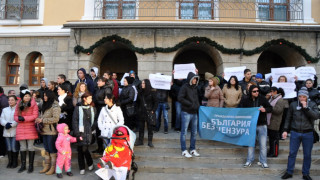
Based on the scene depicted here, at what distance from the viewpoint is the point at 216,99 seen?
291 inches

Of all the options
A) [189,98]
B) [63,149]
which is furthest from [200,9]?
[63,149]

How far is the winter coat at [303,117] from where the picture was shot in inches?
202

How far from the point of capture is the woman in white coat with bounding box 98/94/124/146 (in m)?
5.52

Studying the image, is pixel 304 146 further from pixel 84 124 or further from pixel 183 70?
→ pixel 84 124

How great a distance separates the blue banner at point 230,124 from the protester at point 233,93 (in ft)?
1.62

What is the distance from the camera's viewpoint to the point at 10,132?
6188 millimetres

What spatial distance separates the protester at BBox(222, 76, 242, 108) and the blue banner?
494mm

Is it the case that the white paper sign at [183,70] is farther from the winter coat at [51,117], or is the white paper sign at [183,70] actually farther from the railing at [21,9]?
the railing at [21,9]

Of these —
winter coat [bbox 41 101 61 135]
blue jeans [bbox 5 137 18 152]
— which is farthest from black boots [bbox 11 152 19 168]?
winter coat [bbox 41 101 61 135]

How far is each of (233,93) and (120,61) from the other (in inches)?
294

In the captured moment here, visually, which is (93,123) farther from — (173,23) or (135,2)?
(135,2)

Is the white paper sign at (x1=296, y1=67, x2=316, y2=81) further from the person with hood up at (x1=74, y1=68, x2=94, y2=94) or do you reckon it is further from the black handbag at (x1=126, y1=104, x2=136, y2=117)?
the person with hood up at (x1=74, y1=68, x2=94, y2=94)

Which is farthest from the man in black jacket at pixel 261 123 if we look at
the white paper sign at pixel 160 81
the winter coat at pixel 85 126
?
the winter coat at pixel 85 126

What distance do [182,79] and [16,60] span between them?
9.11 meters
